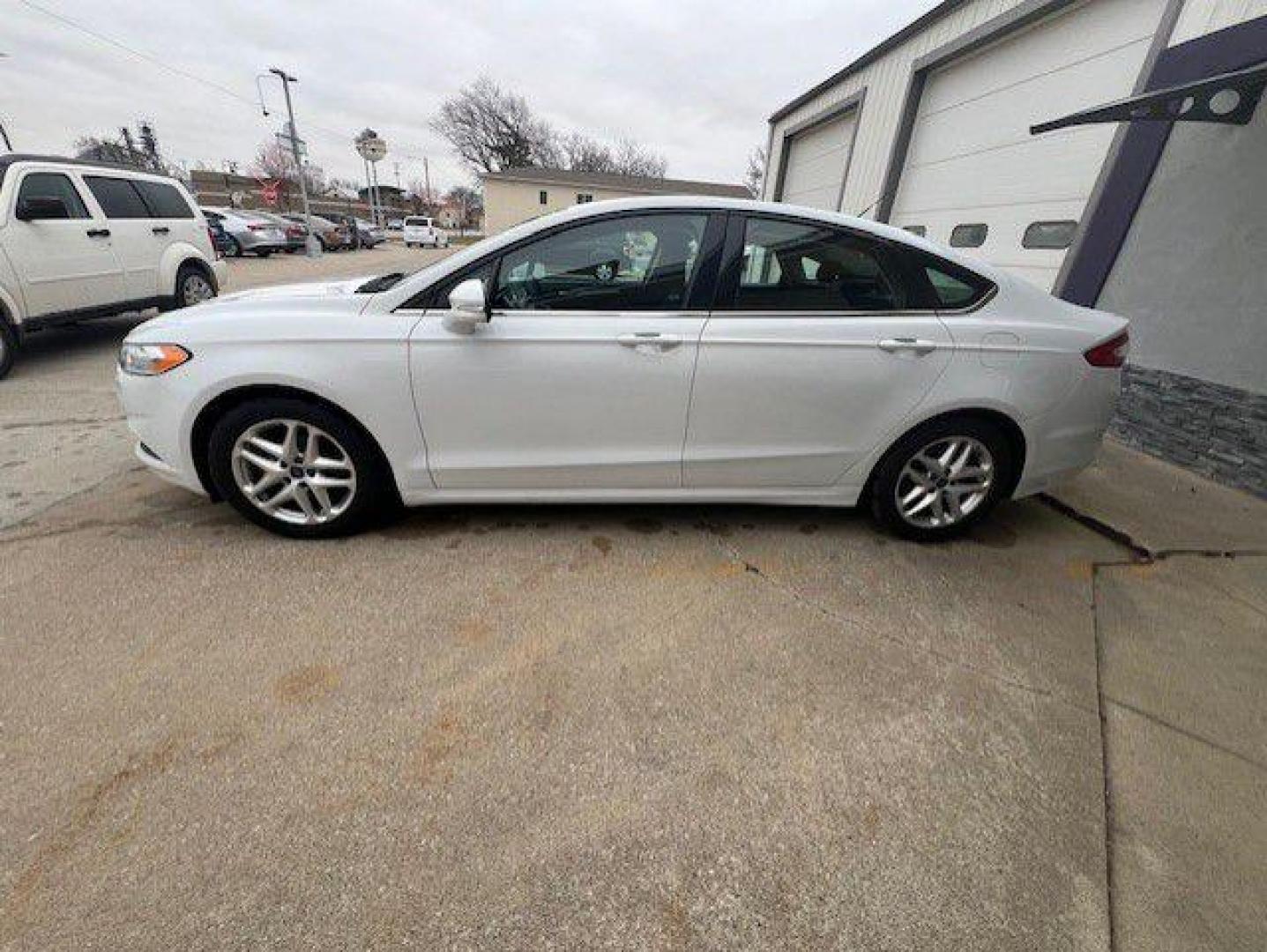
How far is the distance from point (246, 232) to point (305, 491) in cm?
1942

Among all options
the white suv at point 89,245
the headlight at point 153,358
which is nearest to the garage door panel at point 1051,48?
the headlight at point 153,358

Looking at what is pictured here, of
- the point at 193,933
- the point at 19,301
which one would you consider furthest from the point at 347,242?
the point at 193,933

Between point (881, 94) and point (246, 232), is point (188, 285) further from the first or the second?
point (246, 232)

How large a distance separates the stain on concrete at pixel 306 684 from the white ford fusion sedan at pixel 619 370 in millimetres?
847

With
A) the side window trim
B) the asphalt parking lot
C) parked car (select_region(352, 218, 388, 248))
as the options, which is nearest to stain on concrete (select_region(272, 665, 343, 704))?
the asphalt parking lot

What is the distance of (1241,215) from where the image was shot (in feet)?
11.8

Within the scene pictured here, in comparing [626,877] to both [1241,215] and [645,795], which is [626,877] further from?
[1241,215]

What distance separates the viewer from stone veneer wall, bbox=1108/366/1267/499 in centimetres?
360

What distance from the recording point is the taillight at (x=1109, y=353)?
2.64 metres

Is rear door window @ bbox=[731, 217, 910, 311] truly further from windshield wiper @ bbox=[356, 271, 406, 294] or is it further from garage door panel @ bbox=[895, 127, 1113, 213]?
garage door panel @ bbox=[895, 127, 1113, 213]

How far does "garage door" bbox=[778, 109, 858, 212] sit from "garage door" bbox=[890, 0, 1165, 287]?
1.56 m

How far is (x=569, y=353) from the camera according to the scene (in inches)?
94.1

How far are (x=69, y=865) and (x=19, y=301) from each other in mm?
5851

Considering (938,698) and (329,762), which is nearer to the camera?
(329,762)
